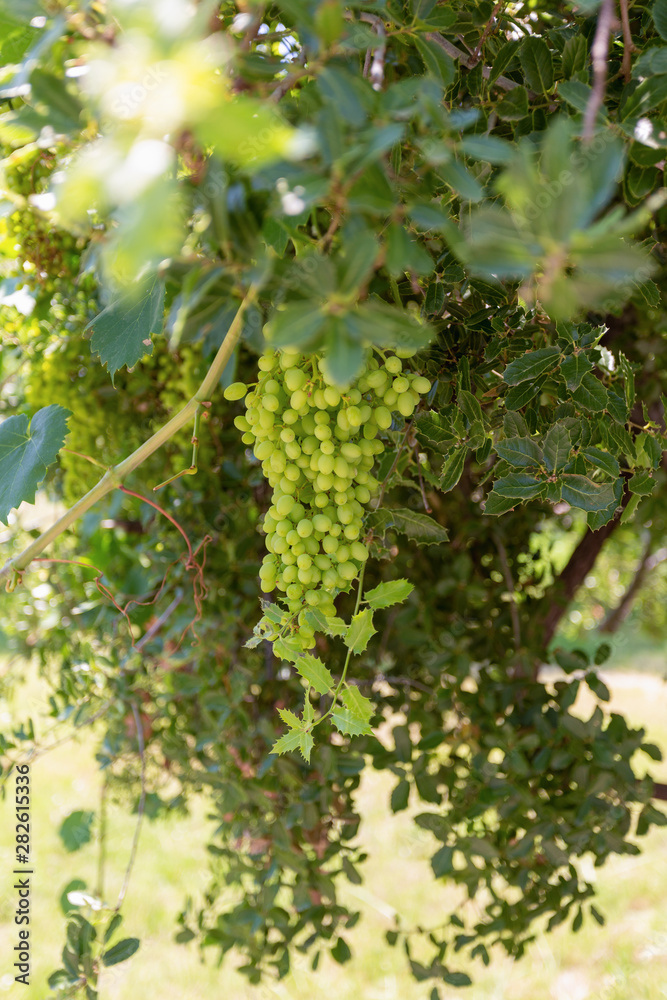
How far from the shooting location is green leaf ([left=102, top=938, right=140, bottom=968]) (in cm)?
79

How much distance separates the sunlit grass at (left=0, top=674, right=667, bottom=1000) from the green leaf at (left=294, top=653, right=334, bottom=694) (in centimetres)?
113

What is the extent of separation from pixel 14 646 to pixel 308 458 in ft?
3.62

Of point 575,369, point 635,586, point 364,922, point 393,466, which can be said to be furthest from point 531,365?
point 364,922

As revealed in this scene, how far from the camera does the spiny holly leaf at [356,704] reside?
0.53m

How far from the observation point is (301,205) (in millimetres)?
297

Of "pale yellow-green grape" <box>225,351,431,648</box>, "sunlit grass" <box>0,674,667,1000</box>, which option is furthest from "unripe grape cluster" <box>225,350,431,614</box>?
"sunlit grass" <box>0,674,667,1000</box>

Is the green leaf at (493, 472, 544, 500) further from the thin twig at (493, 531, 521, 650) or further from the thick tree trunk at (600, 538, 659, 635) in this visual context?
the thick tree trunk at (600, 538, 659, 635)

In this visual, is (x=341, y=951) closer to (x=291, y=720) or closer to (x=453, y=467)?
(x=291, y=720)

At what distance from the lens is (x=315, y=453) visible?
0.51m

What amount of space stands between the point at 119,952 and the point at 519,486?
2.21ft

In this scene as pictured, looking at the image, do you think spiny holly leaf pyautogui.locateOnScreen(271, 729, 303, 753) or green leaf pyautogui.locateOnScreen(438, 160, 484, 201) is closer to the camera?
green leaf pyautogui.locateOnScreen(438, 160, 484, 201)

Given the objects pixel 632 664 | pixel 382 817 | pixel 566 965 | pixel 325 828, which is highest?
pixel 325 828

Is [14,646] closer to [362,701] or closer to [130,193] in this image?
[362,701]

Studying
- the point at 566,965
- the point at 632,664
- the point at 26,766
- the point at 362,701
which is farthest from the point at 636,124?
the point at 632,664
